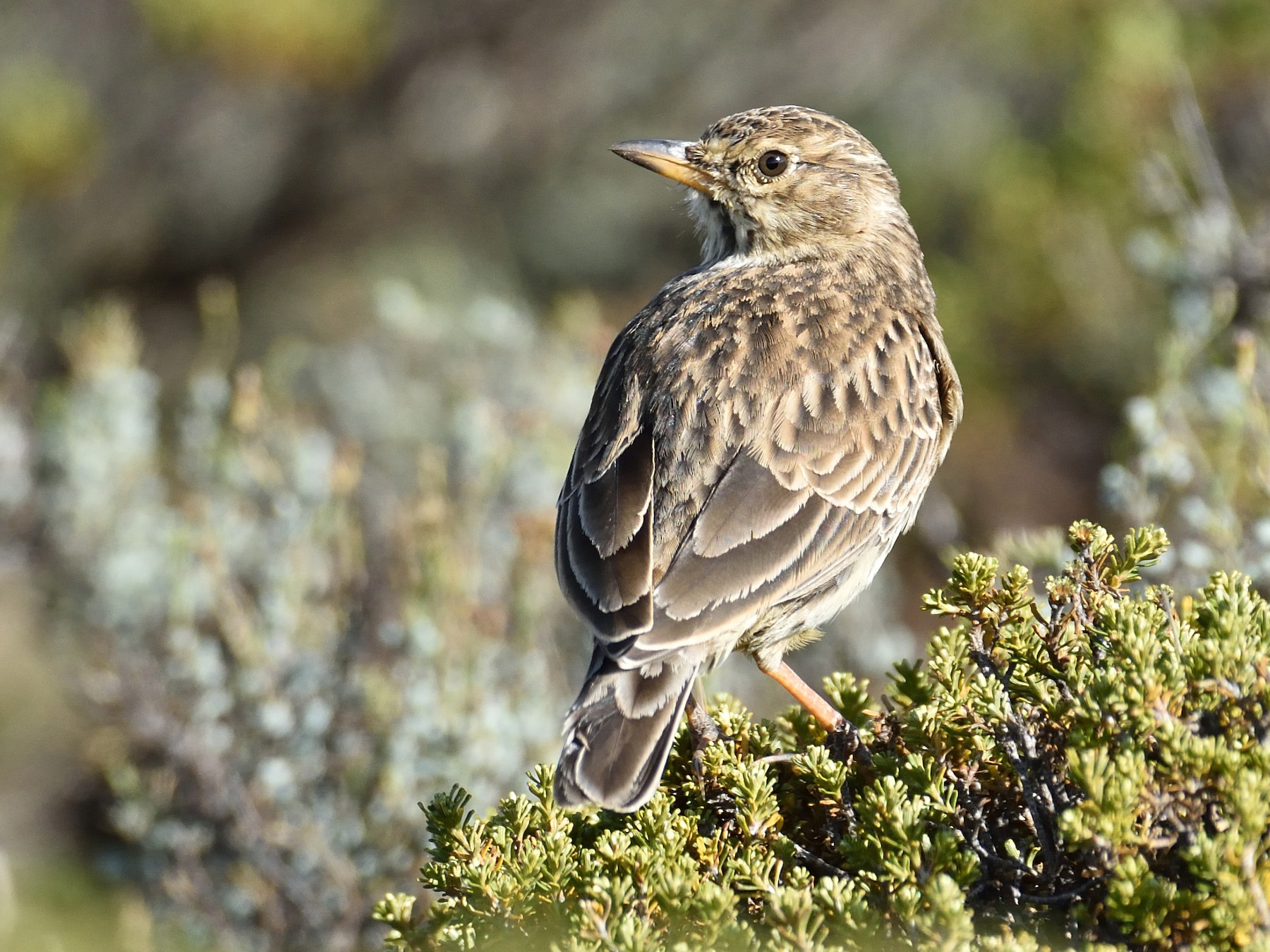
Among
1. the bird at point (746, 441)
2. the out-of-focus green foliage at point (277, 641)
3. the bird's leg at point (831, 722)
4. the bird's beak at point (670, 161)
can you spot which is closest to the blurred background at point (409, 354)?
the out-of-focus green foliage at point (277, 641)

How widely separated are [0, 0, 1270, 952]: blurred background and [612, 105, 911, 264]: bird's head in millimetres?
341

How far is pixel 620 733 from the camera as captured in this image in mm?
3154

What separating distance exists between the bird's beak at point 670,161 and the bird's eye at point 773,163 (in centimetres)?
20

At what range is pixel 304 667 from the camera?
208 inches

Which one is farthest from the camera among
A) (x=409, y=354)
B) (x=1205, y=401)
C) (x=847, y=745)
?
(x=409, y=354)

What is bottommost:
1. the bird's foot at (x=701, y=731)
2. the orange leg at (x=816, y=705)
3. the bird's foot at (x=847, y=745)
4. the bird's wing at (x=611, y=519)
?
the bird's foot at (x=847, y=745)

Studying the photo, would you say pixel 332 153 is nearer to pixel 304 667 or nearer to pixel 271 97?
pixel 271 97

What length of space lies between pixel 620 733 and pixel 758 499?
2.97 ft

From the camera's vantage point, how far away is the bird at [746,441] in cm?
341

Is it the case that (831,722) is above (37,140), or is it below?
→ below

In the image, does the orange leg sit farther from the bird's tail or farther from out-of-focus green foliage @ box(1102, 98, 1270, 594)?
out-of-focus green foliage @ box(1102, 98, 1270, 594)

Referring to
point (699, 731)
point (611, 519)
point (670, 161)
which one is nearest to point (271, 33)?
point (670, 161)

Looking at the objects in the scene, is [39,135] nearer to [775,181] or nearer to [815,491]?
[775,181]

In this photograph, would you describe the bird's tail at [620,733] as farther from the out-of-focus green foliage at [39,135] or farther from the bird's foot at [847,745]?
the out-of-focus green foliage at [39,135]
